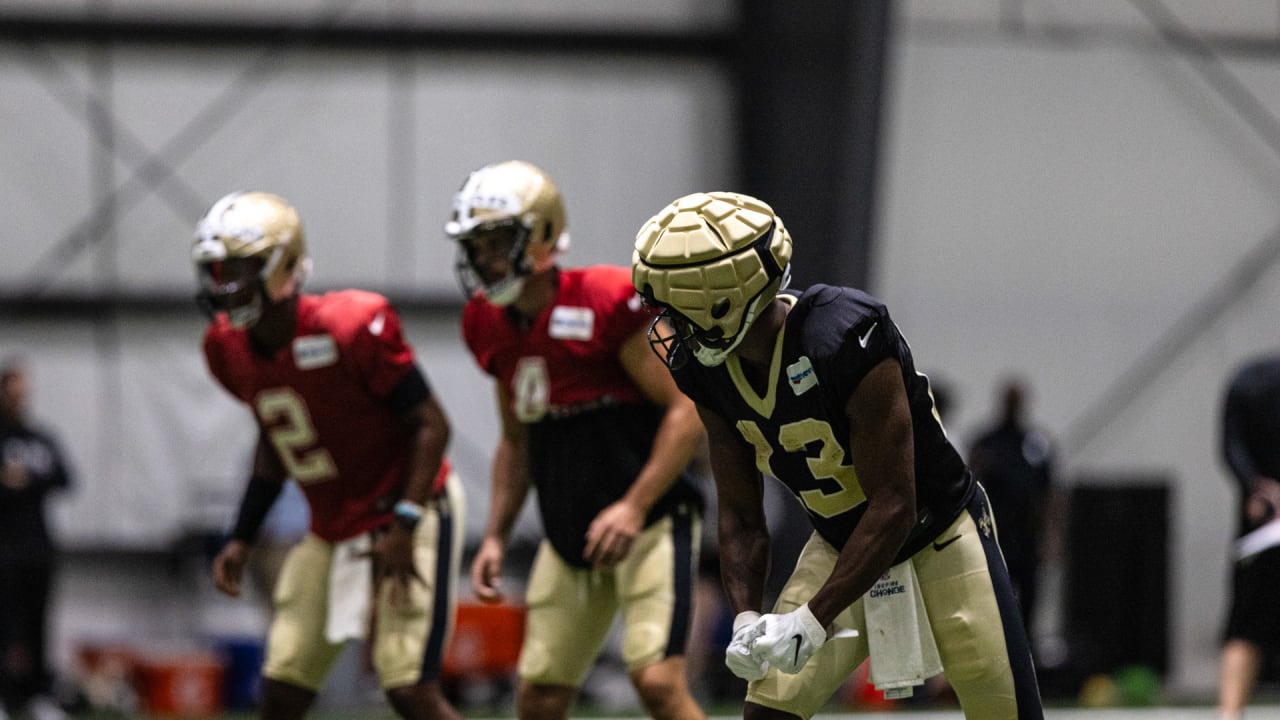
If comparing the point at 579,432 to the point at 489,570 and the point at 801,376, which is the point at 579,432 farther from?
the point at 801,376

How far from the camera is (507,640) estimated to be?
11.1 m

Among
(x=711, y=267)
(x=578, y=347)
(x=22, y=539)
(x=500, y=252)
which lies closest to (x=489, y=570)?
(x=578, y=347)

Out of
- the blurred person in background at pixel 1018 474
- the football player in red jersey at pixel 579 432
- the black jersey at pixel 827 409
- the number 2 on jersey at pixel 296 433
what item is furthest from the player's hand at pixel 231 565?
the blurred person in background at pixel 1018 474

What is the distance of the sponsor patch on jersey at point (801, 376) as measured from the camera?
377cm

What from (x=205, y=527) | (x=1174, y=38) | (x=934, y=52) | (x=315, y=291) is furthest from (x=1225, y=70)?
(x=205, y=527)

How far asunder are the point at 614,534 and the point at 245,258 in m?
1.43

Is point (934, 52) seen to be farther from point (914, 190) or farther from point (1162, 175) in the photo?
point (1162, 175)

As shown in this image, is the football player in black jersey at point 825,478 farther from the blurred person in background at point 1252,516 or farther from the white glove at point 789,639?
the blurred person in background at point 1252,516

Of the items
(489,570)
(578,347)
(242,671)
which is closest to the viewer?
(578,347)

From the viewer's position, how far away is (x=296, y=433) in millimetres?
5418

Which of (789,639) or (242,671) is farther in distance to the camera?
(242,671)

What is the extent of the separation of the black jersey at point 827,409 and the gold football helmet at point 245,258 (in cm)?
186

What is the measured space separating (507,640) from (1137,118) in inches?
262

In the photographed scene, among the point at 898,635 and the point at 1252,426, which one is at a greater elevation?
the point at 898,635
